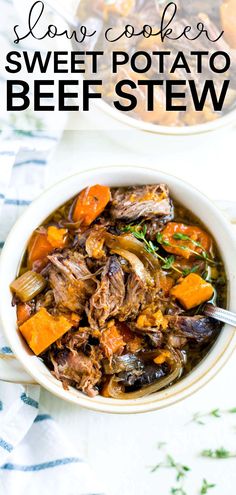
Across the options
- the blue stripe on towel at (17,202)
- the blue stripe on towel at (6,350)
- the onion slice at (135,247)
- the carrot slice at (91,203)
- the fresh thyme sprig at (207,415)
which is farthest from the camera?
the blue stripe on towel at (17,202)

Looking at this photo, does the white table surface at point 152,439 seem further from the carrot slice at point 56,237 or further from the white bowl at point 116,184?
the carrot slice at point 56,237

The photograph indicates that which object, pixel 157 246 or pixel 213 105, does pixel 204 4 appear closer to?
pixel 213 105

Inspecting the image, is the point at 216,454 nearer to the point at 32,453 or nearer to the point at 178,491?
the point at 178,491

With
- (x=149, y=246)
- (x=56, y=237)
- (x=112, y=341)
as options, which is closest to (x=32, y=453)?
(x=112, y=341)

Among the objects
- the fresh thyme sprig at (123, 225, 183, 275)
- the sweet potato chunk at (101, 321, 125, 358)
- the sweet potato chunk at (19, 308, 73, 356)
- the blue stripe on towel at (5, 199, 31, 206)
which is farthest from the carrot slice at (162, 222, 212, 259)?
the blue stripe on towel at (5, 199, 31, 206)

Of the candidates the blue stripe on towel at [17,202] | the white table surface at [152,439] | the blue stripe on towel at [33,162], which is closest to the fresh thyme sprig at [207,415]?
the white table surface at [152,439]
